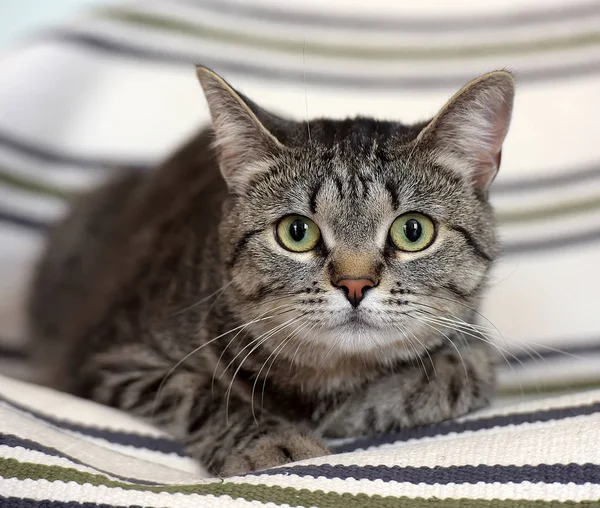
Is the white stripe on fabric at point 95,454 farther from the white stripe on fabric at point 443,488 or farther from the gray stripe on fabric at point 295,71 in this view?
the gray stripe on fabric at point 295,71

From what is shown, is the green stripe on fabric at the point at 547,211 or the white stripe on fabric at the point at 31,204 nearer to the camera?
the green stripe on fabric at the point at 547,211

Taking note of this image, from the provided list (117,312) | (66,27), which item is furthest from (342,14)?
(117,312)

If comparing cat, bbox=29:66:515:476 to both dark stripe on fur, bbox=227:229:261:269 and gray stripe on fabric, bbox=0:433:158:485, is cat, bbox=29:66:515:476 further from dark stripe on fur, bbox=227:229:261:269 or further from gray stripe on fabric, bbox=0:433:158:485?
gray stripe on fabric, bbox=0:433:158:485

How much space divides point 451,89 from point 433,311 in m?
1.18

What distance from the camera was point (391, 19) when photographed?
2.36m

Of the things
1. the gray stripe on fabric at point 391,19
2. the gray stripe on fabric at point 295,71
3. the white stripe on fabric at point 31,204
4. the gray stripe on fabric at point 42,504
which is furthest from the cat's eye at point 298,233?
the gray stripe on fabric at point 391,19

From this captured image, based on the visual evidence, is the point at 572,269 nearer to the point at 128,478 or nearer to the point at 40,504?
the point at 128,478

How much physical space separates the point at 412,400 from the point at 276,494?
340 millimetres

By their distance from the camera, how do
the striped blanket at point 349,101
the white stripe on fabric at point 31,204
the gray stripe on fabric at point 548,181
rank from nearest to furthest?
the striped blanket at point 349,101, the gray stripe on fabric at point 548,181, the white stripe on fabric at point 31,204

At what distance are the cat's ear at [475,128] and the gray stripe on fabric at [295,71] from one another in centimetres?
98

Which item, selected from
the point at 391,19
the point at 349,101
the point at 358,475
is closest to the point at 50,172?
the point at 349,101

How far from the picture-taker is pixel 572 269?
1880mm

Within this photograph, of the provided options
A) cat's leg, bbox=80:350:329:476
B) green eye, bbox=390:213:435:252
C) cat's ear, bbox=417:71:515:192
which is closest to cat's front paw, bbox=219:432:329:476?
cat's leg, bbox=80:350:329:476

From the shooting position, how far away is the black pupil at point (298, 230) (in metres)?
1.19
